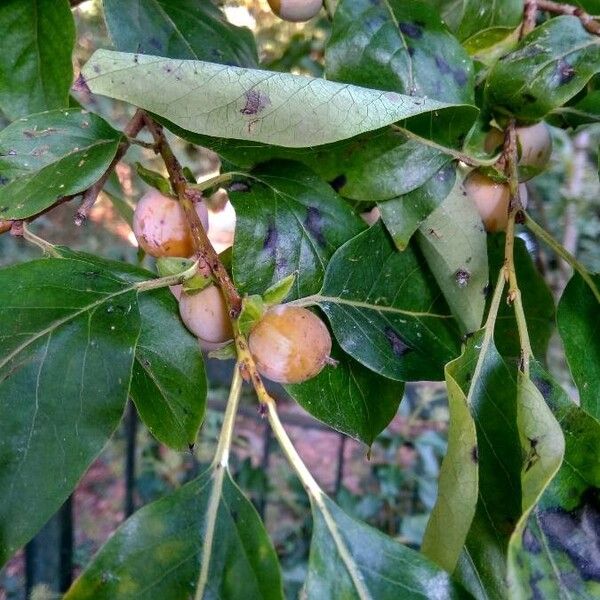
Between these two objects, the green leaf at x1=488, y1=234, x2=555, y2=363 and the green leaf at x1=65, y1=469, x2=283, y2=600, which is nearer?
the green leaf at x1=65, y1=469, x2=283, y2=600

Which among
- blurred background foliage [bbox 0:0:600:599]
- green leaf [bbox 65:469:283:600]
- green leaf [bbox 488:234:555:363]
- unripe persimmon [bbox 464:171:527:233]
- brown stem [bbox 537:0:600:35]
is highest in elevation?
brown stem [bbox 537:0:600:35]

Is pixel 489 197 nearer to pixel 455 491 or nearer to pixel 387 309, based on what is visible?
pixel 387 309

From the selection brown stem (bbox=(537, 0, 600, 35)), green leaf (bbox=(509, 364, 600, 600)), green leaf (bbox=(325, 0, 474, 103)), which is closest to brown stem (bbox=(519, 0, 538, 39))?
brown stem (bbox=(537, 0, 600, 35))

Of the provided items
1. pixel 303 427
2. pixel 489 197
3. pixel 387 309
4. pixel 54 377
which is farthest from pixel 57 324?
pixel 303 427

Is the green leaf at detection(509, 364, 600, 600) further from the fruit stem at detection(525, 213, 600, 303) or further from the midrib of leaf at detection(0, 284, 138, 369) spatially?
the midrib of leaf at detection(0, 284, 138, 369)

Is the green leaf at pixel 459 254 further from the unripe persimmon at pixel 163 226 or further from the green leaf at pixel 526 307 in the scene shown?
the unripe persimmon at pixel 163 226

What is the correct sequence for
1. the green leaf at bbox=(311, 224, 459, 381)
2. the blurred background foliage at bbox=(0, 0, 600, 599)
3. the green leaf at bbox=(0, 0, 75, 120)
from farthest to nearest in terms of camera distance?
the blurred background foliage at bbox=(0, 0, 600, 599) → the green leaf at bbox=(0, 0, 75, 120) → the green leaf at bbox=(311, 224, 459, 381)

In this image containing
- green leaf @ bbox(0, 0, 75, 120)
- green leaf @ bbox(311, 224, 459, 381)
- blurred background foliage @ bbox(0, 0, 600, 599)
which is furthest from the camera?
blurred background foliage @ bbox(0, 0, 600, 599)
